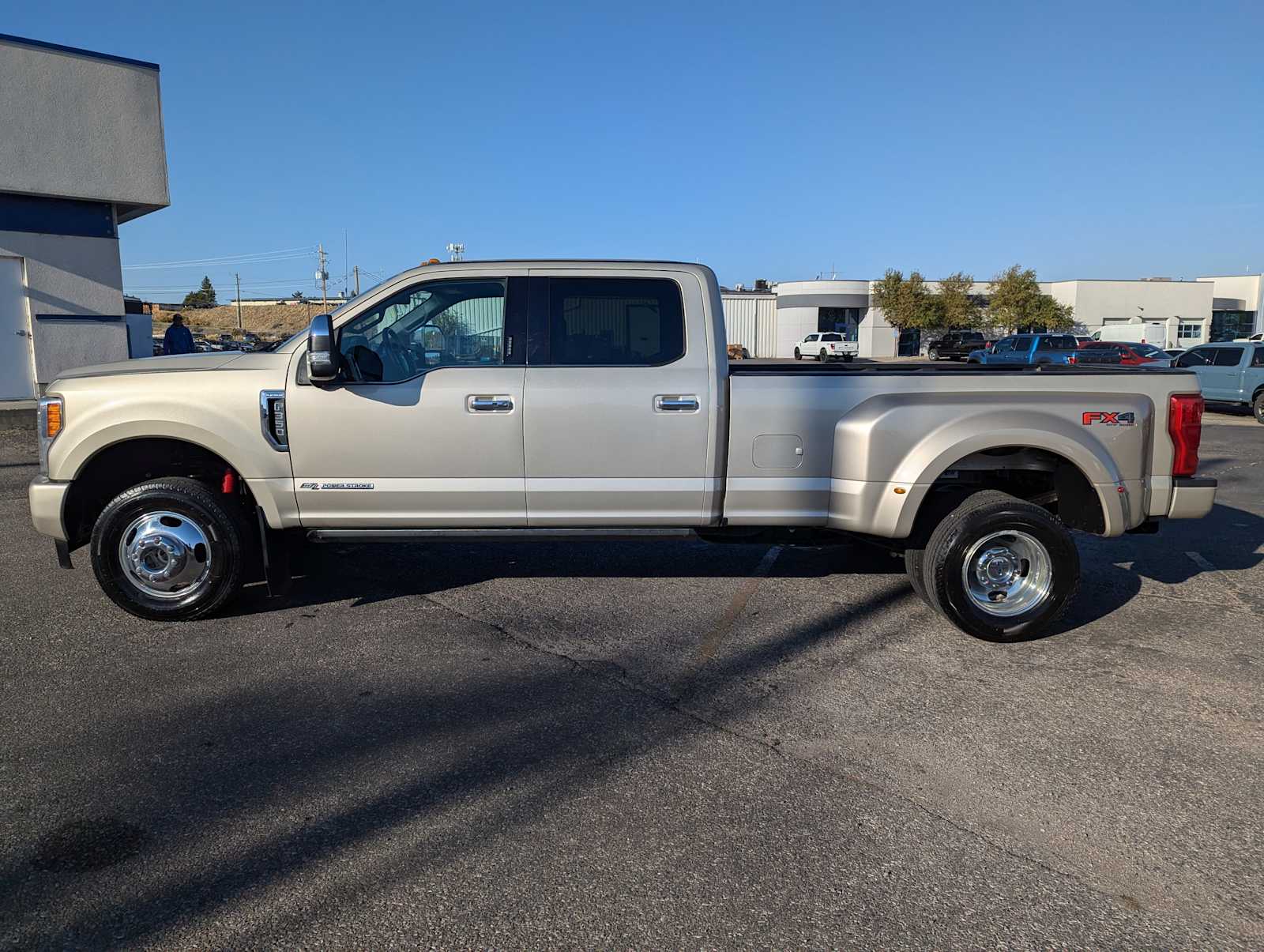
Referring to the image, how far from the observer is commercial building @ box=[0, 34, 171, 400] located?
15266mm

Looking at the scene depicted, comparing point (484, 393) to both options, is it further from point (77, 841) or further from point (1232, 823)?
point (1232, 823)

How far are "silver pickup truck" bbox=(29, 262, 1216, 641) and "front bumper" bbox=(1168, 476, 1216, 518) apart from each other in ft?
0.05

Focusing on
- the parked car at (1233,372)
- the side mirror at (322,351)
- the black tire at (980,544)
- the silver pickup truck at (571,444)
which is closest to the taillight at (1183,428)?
the silver pickup truck at (571,444)

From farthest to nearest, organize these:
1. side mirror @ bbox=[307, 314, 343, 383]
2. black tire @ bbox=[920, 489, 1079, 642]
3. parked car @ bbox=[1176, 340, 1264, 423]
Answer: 1. parked car @ bbox=[1176, 340, 1264, 423]
2. black tire @ bbox=[920, 489, 1079, 642]
3. side mirror @ bbox=[307, 314, 343, 383]

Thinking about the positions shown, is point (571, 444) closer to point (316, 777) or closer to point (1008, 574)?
point (316, 777)

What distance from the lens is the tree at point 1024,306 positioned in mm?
62188

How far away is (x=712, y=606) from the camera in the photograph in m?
5.87

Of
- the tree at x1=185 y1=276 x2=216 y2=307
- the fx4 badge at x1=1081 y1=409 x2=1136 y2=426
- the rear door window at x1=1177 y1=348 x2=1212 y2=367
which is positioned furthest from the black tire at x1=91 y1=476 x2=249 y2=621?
the tree at x1=185 y1=276 x2=216 y2=307

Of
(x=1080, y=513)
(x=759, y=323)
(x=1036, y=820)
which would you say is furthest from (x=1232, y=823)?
(x=759, y=323)

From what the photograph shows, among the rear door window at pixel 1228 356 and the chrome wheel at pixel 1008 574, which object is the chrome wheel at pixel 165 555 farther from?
the rear door window at pixel 1228 356

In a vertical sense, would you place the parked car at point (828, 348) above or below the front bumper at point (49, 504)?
above

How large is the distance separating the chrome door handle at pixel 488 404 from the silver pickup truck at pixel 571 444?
0.04ft

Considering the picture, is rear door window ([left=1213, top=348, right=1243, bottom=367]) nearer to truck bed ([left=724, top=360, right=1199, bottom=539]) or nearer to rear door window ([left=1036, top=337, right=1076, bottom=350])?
rear door window ([left=1036, top=337, right=1076, bottom=350])

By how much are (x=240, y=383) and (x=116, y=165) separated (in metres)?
13.7
